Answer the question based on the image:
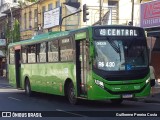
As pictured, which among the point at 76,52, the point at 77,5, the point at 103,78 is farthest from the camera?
the point at 77,5

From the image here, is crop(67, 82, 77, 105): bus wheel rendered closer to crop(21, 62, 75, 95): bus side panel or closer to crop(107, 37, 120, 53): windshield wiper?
crop(21, 62, 75, 95): bus side panel

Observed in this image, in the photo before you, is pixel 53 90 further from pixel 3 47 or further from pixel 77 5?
pixel 3 47

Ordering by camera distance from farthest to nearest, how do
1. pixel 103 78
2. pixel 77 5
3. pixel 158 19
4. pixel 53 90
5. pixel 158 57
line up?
pixel 77 5 → pixel 158 57 → pixel 158 19 → pixel 53 90 → pixel 103 78

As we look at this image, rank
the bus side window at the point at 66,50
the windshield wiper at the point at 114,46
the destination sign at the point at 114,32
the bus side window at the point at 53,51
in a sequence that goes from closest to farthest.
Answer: the windshield wiper at the point at 114,46 → the destination sign at the point at 114,32 → the bus side window at the point at 66,50 → the bus side window at the point at 53,51

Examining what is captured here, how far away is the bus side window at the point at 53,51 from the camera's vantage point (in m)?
20.7

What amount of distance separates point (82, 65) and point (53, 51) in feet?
10.3

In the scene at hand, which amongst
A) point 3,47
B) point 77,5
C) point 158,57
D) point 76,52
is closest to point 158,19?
point 158,57

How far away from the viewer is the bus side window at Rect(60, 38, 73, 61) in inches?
750

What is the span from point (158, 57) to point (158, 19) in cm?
449

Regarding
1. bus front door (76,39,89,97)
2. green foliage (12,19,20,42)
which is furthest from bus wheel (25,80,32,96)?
green foliage (12,19,20,42)

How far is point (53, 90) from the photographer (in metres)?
21.3

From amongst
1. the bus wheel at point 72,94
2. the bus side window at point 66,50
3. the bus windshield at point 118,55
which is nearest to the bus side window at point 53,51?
the bus side window at point 66,50

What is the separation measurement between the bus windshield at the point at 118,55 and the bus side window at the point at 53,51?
3795 millimetres

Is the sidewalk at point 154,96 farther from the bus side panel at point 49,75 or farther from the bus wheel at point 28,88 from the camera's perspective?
the bus wheel at point 28,88
